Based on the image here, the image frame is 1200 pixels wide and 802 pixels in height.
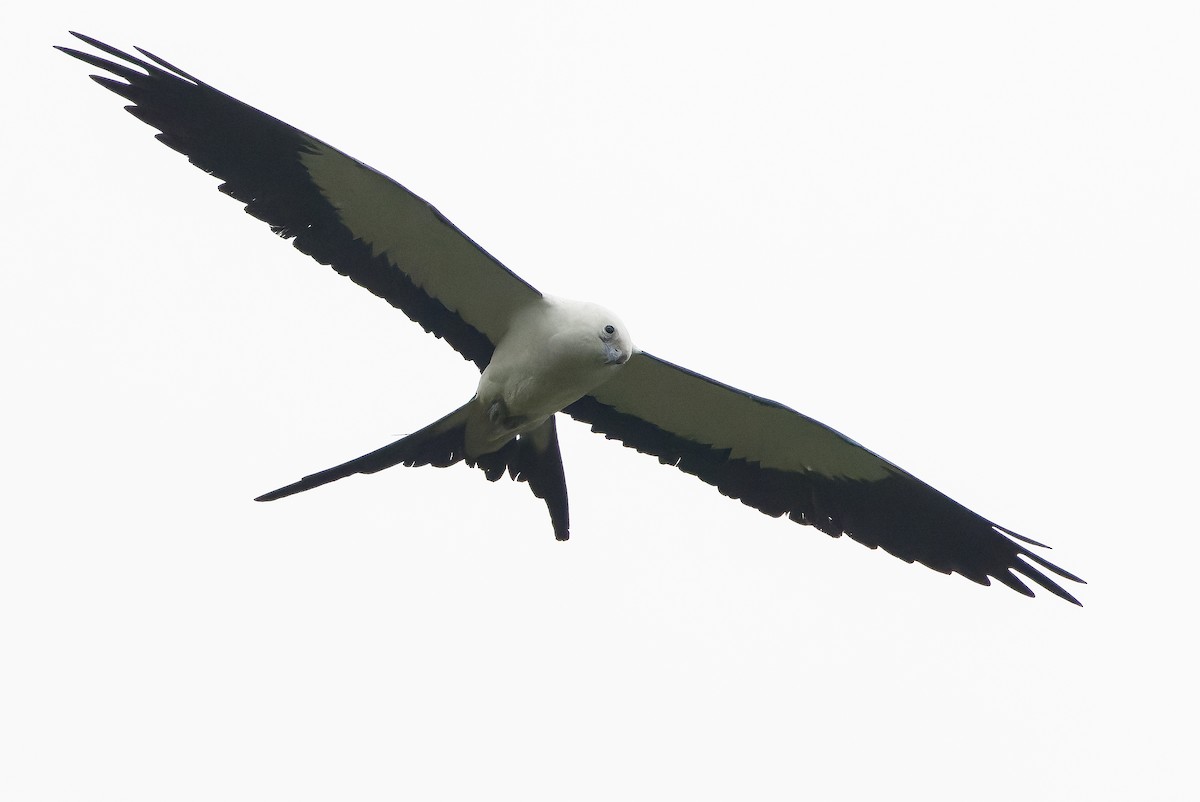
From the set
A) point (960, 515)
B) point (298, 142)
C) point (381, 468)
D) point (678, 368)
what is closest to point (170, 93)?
point (298, 142)

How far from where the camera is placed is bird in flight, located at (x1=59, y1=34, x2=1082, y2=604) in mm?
8414

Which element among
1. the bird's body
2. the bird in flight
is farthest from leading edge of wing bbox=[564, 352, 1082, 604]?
the bird's body

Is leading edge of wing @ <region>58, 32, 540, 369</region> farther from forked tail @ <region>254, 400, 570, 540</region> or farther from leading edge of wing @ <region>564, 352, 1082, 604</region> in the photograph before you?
leading edge of wing @ <region>564, 352, 1082, 604</region>

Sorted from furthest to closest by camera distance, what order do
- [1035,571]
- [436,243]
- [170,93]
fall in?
1. [1035,571]
2. [436,243]
3. [170,93]

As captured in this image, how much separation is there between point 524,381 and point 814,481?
2.01 m

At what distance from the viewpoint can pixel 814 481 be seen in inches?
381

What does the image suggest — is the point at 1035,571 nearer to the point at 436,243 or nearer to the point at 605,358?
the point at 605,358

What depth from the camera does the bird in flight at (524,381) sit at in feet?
27.6

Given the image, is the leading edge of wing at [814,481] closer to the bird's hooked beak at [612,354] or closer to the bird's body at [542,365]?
the bird's body at [542,365]

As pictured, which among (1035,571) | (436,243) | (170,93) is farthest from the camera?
(1035,571)

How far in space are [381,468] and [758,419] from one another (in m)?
2.21

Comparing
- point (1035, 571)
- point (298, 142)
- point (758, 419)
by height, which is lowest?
point (1035, 571)

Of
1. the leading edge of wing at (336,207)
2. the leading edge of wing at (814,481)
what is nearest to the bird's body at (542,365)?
the leading edge of wing at (336,207)

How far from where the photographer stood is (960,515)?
9.67 m
